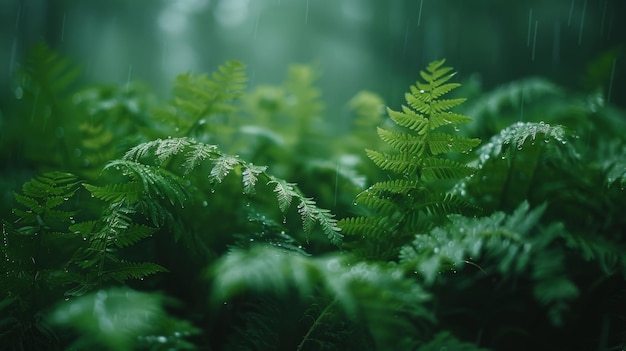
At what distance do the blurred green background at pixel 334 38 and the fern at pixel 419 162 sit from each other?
8.49 ft

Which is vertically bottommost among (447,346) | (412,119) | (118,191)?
(447,346)

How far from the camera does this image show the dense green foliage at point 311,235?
95cm

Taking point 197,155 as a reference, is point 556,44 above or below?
above

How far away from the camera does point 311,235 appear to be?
64.0 inches

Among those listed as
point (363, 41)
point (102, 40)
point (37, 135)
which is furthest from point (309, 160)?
point (102, 40)

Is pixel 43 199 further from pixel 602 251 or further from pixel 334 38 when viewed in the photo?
pixel 334 38

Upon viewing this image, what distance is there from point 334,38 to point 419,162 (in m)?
3.75

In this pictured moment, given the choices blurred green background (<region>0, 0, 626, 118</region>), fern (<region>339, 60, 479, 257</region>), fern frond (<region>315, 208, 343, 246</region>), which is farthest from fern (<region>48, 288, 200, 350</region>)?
blurred green background (<region>0, 0, 626, 118</region>)

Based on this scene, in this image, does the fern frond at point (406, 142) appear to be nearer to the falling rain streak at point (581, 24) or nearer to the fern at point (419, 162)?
the fern at point (419, 162)

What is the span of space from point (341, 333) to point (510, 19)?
372cm

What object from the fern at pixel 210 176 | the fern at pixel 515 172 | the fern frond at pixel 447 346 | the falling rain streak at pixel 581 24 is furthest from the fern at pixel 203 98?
the falling rain streak at pixel 581 24

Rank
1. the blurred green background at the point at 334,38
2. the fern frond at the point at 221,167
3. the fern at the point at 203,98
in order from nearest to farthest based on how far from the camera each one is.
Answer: the fern frond at the point at 221,167, the fern at the point at 203,98, the blurred green background at the point at 334,38

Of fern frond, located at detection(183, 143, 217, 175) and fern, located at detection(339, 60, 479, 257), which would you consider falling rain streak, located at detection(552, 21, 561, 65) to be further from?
fern frond, located at detection(183, 143, 217, 175)

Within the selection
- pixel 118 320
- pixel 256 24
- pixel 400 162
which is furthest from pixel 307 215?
pixel 256 24
